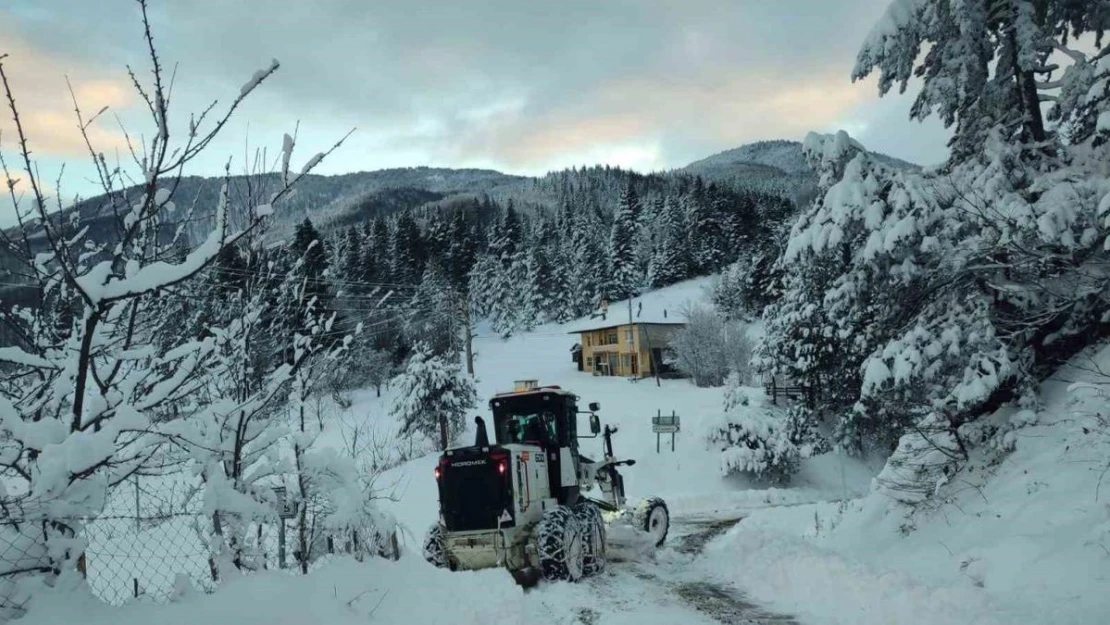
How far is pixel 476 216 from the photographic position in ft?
435

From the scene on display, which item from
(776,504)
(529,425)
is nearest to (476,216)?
(776,504)

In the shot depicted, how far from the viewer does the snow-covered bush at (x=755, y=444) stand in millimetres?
26969

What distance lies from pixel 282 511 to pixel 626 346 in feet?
201

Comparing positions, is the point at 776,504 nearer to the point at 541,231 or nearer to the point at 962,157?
the point at 962,157

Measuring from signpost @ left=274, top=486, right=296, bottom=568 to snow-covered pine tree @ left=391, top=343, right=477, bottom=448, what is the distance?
2785 cm

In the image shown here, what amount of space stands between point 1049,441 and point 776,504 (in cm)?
1466

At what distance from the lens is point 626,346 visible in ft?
217

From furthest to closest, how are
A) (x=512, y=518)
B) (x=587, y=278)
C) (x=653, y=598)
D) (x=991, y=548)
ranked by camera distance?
(x=587, y=278) → (x=512, y=518) → (x=653, y=598) → (x=991, y=548)

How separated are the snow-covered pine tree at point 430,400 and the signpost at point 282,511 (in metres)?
27.8

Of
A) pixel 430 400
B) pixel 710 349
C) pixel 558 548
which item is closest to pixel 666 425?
pixel 430 400

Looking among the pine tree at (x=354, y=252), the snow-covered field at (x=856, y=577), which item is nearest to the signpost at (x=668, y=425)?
the snow-covered field at (x=856, y=577)

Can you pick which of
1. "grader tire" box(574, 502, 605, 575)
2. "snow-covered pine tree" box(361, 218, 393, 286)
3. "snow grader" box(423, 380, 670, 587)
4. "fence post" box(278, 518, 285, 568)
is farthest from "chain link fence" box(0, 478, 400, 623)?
A: "snow-covered pine tree" box(361, 218, 393, 286)

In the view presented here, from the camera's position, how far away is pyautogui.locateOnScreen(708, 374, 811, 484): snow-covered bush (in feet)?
88.5

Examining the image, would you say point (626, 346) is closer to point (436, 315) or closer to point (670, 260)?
point (436, 315)
